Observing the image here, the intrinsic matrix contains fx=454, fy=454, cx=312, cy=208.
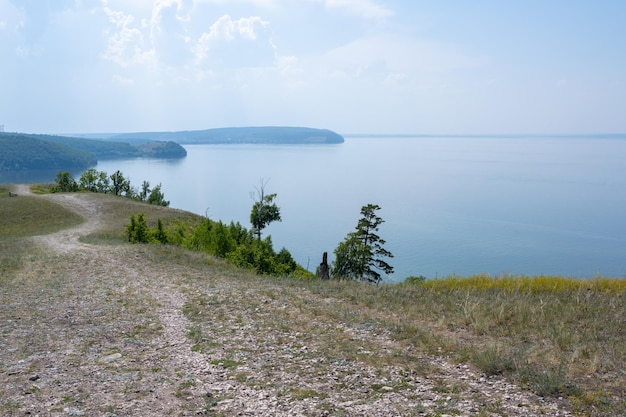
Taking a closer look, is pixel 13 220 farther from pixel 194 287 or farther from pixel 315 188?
pixel 315 188

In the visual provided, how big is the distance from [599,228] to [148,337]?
10273 centimetres

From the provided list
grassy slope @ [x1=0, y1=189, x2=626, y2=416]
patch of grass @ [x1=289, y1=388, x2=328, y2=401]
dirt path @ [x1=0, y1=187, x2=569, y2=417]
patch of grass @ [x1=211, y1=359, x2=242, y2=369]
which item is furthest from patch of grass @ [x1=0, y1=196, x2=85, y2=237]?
patch of grass @ [x1=289, y1=388, x2=328, y2=401]

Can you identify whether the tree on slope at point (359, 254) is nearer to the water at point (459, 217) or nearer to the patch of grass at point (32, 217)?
the water at point (459, 217)

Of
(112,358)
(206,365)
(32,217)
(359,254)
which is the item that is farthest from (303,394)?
(32,217)

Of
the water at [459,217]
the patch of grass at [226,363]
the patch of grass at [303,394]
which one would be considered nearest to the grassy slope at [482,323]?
the patch of grass at [226,363]

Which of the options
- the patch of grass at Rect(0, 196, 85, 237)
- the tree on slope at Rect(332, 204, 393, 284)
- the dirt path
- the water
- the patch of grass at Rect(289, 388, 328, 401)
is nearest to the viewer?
the dirt path

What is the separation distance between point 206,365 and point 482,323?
7.47m

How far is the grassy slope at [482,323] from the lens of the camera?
8.97 metres

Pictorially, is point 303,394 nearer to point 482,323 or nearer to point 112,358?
point 112,358

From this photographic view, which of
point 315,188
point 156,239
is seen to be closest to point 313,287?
point 156,239

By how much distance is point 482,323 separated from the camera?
1255 centimetres

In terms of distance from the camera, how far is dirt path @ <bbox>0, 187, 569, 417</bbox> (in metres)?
8.16

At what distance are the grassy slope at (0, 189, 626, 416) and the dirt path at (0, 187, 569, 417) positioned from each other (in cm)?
18

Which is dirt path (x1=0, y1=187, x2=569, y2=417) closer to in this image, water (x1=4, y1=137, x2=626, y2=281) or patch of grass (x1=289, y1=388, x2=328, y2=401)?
patch of grass (x1=289, y1=388, x2=328, y2=401)
